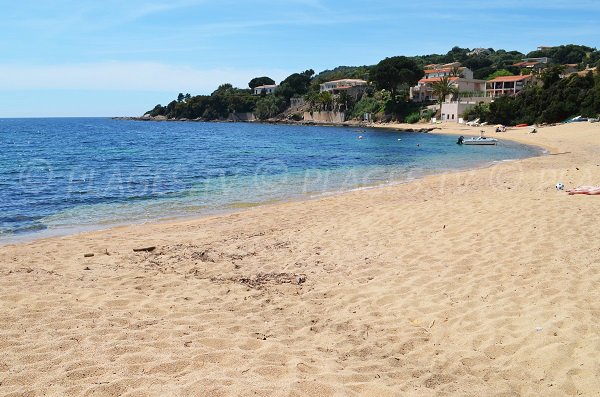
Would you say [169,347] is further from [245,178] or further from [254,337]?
[245,178]

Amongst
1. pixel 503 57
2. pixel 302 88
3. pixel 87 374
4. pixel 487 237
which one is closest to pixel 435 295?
pixel 487 237

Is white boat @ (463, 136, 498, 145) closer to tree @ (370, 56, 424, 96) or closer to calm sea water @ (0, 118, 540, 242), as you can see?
calm sea water @ (0, 118, 540, 242)

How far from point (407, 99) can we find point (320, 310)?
102 metres

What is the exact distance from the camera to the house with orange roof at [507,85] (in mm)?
92812

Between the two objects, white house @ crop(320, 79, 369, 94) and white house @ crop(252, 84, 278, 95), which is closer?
white house @ crop(320, 79, 369, 94)

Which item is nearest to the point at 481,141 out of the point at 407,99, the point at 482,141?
the point at 482,141

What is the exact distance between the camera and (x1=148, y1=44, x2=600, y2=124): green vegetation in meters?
63.6

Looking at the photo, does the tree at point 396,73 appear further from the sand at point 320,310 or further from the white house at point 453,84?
the sand at point 320,310

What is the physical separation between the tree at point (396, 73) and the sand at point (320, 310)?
303 ft

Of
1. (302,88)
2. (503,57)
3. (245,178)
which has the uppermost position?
(503,57)

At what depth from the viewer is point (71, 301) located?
632 centimetres

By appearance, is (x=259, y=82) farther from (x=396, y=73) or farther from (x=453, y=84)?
(x=453, y=84)

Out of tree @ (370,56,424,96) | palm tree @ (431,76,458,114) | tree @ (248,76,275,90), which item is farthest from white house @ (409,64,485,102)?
tree @ (248,76,275,90)

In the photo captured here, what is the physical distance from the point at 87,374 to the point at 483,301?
16.1 feet
